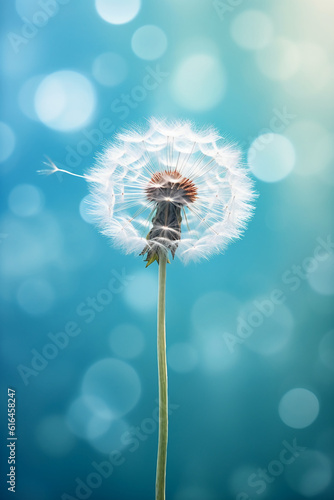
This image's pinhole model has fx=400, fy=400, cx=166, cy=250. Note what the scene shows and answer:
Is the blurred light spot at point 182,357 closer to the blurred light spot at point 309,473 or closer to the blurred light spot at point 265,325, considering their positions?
the blurred light spot at point 265,325

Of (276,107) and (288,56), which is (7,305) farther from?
(288,56)

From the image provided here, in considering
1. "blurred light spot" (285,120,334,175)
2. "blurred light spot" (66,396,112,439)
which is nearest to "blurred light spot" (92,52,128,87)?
"blurred light spot" (285,120,334,175)

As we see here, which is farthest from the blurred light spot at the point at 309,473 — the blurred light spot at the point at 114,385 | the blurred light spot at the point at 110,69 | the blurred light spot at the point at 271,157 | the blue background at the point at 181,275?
the blurred light spot at the point at 110,69

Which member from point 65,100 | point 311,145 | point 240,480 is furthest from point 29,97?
point 240,480

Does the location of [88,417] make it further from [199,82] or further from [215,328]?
[199,82]

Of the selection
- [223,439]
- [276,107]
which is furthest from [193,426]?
[276,107]

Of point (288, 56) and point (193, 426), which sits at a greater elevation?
point (288, 56)

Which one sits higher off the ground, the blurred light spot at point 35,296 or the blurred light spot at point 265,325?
the blurred light spot at point 265,325

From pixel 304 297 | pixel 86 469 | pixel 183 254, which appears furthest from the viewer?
pixel 304 297
